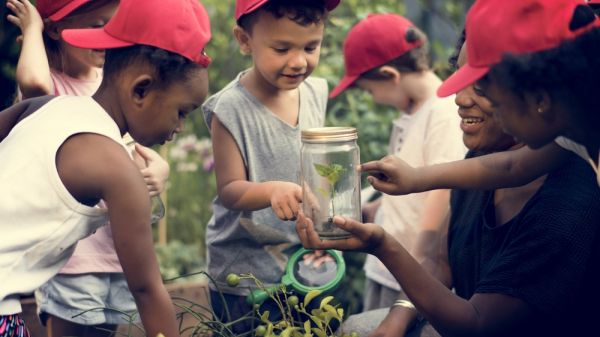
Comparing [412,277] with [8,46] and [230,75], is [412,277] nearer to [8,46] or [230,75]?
[8,46]

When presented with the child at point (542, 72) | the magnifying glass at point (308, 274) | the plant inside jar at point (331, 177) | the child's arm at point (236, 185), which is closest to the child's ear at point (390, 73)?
the child's arm at point (236, 185)

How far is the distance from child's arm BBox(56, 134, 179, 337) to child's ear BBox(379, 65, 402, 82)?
2039 mm

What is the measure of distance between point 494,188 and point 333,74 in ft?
8.98

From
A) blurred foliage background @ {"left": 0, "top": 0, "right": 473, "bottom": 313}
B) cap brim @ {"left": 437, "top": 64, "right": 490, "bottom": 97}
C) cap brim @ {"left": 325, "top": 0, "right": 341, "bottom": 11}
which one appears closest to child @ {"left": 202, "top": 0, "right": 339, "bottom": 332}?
cap brim @ {"left": 325, "top": 0, "right": 341, "bottom": 11}

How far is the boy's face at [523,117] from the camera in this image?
211 cm

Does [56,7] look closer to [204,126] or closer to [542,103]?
[542,103]

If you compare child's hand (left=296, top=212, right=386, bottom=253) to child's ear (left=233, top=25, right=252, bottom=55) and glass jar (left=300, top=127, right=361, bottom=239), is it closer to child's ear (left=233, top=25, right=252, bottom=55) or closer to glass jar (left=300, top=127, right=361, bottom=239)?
glass jar (left=300, top=127, right=361, bottom=239)

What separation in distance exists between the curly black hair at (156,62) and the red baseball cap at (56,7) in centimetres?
62

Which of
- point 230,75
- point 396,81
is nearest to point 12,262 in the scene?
point 396,81

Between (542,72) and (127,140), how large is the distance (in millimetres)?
1668

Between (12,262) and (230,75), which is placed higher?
(12,262)

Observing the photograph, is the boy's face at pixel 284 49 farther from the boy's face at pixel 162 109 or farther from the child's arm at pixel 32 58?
the child's arm at pixel 32 58

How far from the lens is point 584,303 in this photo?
2.38m

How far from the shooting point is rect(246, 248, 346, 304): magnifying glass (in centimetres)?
305
